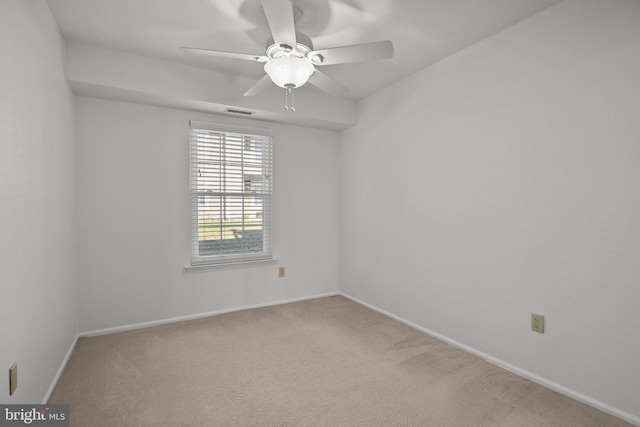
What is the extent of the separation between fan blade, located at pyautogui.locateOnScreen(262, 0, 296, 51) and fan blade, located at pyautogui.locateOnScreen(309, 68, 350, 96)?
43 cm

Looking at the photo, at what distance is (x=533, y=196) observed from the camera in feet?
7.23

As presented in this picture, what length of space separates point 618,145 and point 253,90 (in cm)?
244

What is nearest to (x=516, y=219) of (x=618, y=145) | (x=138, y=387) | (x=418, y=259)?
(x=618, y=145)

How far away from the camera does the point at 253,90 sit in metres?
2.62

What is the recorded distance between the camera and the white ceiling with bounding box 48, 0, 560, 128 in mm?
2100

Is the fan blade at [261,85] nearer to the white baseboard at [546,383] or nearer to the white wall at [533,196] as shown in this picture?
the white wall at [533,196]

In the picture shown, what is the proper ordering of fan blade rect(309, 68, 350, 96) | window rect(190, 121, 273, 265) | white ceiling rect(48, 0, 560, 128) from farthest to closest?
window rect(190, 121, 273, 265) < fan blade rect(309, 68, 350, 96) < white ceiling rect(48, 0, 560, 128)

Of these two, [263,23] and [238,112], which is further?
[238,112]

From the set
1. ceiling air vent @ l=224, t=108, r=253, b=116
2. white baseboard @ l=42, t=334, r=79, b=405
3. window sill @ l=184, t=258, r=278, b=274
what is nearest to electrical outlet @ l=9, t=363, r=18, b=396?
white baseboard @ l=42, t=334, r=79, b=405

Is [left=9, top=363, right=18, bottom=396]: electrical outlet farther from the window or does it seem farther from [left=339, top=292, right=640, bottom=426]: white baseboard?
[left=339, top=292, right=640, bottom=426]: white baseboard
